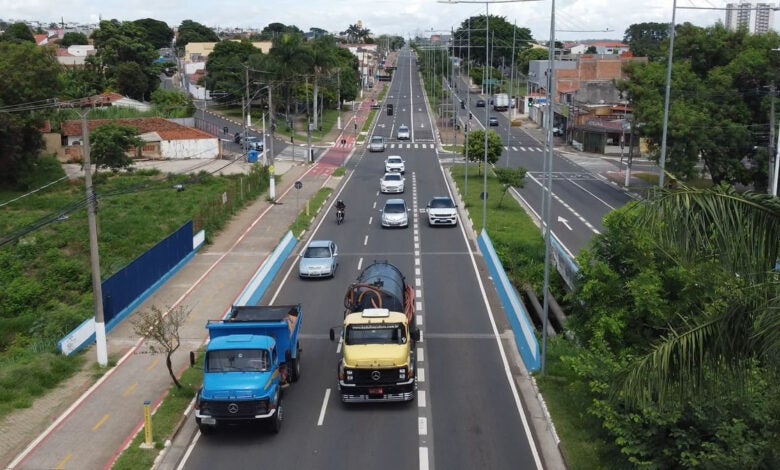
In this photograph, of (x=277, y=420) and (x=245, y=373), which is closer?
(x=245, y=373)

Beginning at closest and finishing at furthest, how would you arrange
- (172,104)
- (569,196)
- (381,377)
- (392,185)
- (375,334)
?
1. (381,377)
2. (375,334)
3. (569,196)
4. (392,185)
5. (172,104)

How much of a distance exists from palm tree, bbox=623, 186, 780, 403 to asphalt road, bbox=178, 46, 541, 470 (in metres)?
9.94

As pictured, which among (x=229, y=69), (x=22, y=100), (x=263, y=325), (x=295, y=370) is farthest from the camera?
(x=229, y=69)

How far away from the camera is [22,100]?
5722cm

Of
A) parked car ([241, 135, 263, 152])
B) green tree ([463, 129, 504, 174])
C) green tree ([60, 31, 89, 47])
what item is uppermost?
green tree ([60, 31, 89, 47])

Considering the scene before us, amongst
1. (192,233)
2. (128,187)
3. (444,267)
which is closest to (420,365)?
(444,267)

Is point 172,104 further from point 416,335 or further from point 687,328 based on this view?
point 687,328

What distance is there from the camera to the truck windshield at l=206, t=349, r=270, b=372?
1748cm

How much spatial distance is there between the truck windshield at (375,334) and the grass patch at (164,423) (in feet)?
14.1

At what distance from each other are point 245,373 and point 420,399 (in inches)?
180

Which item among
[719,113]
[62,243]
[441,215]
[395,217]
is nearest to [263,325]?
[395,217]

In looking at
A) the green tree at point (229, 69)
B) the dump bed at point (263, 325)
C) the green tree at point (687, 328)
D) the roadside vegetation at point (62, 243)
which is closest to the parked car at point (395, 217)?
the roadside vegetation at point (62, 243)

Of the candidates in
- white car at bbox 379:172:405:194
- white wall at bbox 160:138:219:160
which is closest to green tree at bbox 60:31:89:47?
white wall at bbox 160:138:219:160

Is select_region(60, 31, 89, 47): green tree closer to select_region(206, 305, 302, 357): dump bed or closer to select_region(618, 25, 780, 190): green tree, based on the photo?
select_region(618, 25, 780, 190): green tree
